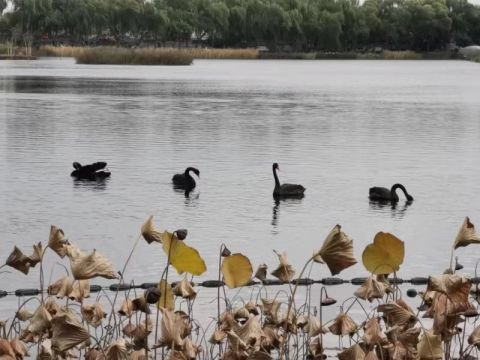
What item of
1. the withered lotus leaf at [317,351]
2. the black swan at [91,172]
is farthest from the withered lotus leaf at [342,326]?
the black swan at [91,172]

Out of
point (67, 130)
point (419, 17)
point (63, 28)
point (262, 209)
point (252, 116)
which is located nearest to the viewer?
point (262, 209)

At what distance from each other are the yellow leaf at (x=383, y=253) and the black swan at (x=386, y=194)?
13.0 meters

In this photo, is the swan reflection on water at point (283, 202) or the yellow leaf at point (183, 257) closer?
the yellow leaf at point (183, 257)

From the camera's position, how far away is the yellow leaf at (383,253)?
17.5 ft

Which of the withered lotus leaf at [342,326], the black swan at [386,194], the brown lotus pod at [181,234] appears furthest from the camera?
the black swan at [386,194]

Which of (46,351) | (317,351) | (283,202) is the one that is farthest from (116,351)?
(283,202)

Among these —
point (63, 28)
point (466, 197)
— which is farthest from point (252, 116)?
point (63, 28)

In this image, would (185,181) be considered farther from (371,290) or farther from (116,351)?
(116,351)

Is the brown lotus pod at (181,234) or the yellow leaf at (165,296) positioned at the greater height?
the brown lotus pod at (181,234)

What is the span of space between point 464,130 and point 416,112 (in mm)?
9434

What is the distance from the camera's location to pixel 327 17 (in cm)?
18850

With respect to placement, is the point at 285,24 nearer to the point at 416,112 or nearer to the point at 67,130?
the point at 416,112

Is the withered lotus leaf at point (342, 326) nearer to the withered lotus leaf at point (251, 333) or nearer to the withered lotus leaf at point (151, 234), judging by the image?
the withered lotus leaf at point (251, 333)

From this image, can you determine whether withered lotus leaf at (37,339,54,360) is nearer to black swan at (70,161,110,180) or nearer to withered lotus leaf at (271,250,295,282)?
withered lotus leaf at (271,250,295,282)
